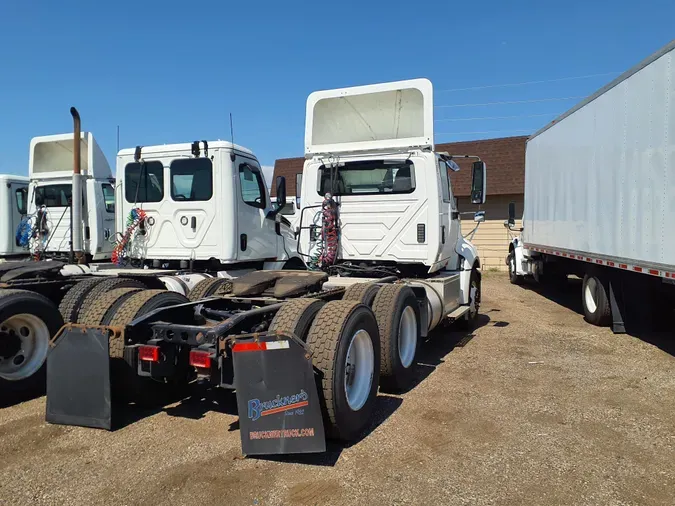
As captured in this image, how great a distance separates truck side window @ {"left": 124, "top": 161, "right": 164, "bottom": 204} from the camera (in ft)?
24.3

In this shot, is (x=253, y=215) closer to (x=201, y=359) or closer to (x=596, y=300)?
(x=201, y=359)

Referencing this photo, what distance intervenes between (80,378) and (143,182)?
13.9 feet

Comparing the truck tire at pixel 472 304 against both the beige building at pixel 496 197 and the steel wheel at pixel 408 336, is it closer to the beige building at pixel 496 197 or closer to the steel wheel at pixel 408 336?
the steel wheel at pixel 408 336

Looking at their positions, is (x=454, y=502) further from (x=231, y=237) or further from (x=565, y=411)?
(x=231, y=237)

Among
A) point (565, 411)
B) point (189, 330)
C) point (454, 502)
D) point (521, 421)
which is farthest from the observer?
point (565, 411)

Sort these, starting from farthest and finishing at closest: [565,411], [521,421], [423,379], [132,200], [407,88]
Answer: [132,200] < [407,88] < [423,379] < [565,411] < [521,421]

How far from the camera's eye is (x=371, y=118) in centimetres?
716

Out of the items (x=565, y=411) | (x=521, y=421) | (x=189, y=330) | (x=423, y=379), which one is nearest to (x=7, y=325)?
(x=189, y=330)

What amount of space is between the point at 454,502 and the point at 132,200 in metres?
6.24

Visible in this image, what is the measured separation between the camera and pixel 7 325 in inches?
186

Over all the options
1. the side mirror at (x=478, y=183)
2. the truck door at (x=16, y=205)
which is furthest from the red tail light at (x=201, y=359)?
the truck door at (x=16, y=205)

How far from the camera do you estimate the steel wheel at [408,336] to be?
5.43 metres

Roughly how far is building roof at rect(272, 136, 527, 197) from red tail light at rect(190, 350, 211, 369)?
50.1ft

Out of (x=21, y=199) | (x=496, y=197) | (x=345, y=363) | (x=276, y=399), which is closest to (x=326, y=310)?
(x=345, y=363)
